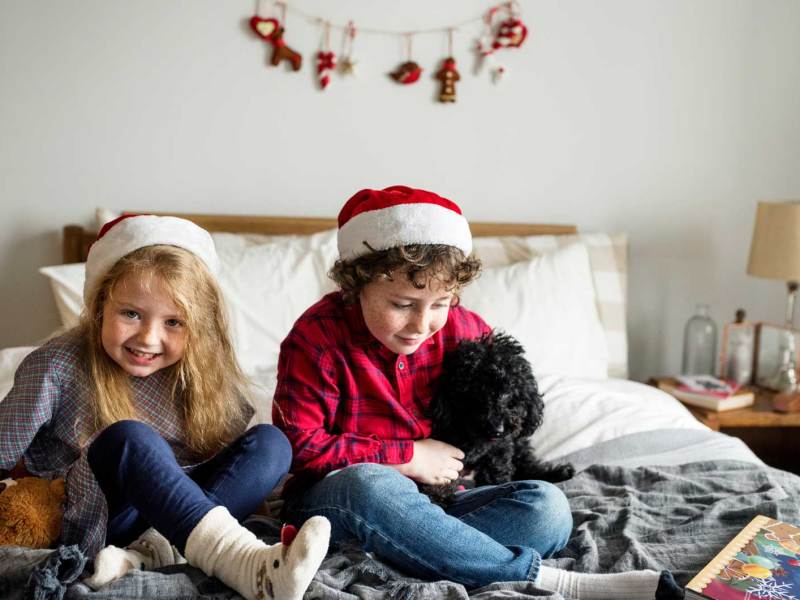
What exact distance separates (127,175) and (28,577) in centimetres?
158

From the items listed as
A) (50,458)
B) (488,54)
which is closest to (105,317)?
(50,458)

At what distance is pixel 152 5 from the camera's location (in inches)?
95.1

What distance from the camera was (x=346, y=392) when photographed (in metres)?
1.51

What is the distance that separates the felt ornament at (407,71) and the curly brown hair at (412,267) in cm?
126

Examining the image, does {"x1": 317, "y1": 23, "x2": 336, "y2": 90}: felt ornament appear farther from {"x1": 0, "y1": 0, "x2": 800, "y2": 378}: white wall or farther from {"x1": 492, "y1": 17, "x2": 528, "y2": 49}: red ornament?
{"x1": 492, "y1": 17, "x2": 528, "y2": 49}: red ornament

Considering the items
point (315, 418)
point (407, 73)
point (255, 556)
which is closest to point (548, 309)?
point (407, 73)

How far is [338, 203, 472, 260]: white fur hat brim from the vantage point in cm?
142

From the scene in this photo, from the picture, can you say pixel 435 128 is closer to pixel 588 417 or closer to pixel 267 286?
pixel 267 286

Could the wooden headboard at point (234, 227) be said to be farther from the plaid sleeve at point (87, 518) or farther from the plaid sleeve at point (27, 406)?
the plaid sleeve at point (87, 518)

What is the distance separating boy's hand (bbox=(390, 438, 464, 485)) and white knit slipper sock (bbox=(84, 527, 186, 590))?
0.41 meters

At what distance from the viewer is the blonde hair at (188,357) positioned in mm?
1423

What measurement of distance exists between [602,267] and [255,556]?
1794 mm

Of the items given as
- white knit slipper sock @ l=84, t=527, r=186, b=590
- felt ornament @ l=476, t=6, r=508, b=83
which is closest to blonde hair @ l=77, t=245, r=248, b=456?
white knit slipper sock @ l=84, t=527, r=186, b=590

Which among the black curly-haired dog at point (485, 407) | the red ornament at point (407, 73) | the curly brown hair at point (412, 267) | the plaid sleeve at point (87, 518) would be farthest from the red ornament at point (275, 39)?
the plaid sleeve at point (87, 518)
